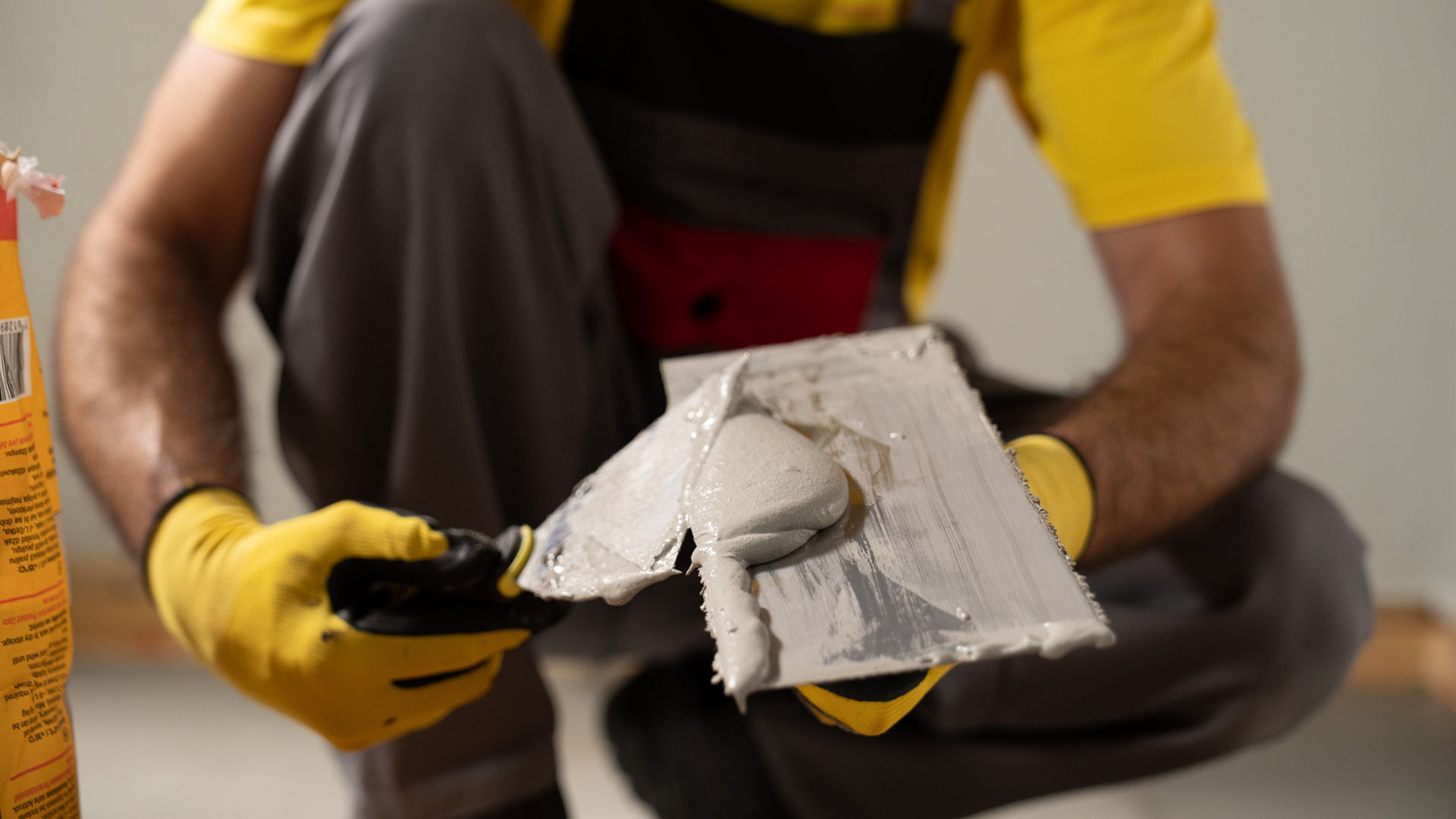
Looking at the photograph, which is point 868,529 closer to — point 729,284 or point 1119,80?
point 729,284

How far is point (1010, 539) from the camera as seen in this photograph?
1.17 ft

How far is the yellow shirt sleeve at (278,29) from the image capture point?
0.71m

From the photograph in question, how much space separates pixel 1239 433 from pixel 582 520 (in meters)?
0.48

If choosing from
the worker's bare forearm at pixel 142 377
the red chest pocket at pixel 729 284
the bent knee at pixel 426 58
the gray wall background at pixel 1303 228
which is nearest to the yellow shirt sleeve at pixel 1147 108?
the red chest pocket at pixel 729 284

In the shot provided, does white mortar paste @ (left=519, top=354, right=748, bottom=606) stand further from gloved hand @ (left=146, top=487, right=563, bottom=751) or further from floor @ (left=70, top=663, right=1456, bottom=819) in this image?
floor @ (left=70, top=663, right=1456, bottom=819)

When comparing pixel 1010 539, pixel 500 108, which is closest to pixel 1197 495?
pixel 1010 539

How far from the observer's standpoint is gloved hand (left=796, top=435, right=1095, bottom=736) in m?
0.36

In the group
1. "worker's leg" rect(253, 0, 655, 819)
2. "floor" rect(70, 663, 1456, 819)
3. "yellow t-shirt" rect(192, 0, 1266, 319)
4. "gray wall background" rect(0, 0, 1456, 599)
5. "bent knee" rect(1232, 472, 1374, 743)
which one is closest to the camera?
"worker's leg" rect(253, 0, 655, 819)

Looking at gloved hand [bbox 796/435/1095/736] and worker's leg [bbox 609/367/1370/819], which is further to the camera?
worker's leg [bbox 609/367/1370/819]

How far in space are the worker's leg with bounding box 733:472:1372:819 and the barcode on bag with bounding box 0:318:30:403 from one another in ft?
1.67

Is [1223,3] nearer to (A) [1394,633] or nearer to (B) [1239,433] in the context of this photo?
(B) [1239,433]

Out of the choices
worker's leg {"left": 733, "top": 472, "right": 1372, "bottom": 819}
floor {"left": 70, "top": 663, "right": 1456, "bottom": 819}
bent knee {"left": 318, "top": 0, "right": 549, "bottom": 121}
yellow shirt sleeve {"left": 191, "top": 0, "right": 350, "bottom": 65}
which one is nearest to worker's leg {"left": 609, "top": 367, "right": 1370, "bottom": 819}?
worker's leg {"left": 733, "top": 472, "right": 1372, "bottom": 819}

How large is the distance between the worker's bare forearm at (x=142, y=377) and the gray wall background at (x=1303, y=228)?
0.42 metres

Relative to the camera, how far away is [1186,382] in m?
0.64
